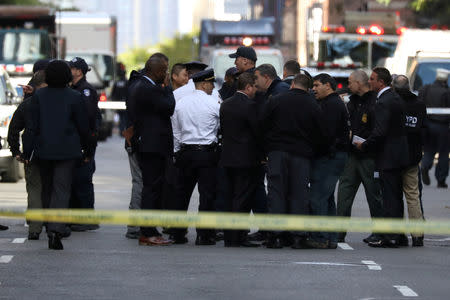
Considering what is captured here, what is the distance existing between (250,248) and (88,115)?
78.4 inches

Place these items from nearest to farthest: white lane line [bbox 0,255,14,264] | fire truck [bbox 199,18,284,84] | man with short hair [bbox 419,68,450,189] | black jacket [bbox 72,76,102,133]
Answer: white lane line [bbox 0,255,14,264], black jacket [bbox 72,76,102,133], man with short hair [bbox 419,68,450,189], fire truck [bbox 199,18,284,84]

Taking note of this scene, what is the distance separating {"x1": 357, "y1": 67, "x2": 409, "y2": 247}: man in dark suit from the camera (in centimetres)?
1394

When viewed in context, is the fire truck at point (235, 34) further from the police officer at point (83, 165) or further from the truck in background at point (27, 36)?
the police officer at point (83, 165)

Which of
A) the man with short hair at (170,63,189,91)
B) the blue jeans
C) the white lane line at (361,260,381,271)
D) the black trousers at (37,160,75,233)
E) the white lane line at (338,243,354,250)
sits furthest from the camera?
the man with short hair at (170,63,189,91)

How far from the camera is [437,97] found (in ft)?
75.5

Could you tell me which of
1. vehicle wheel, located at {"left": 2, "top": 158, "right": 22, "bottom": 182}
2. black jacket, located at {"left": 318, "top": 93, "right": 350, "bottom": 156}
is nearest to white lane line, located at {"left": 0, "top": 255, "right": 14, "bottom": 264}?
black jacket, located at {"left": 318, "top": 93, "right": 350, "bottom": 156}

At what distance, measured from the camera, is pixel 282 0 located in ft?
374

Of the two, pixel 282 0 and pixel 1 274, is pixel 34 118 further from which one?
pixel 282 0

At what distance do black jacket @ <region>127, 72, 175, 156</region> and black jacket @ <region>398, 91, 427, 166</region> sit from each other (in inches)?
94.9

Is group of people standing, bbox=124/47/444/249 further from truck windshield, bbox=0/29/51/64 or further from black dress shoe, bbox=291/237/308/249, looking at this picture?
truck windshield, bbox=0/29/51/64

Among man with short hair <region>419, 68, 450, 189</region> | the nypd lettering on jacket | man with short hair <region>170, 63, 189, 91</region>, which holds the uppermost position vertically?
man with short hair <region>170, 63, 189, 91</region>

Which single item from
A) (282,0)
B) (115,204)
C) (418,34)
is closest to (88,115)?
(115,204)

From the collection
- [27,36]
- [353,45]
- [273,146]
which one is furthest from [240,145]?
[353,45]

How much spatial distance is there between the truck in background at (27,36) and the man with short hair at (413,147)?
19.8 m
